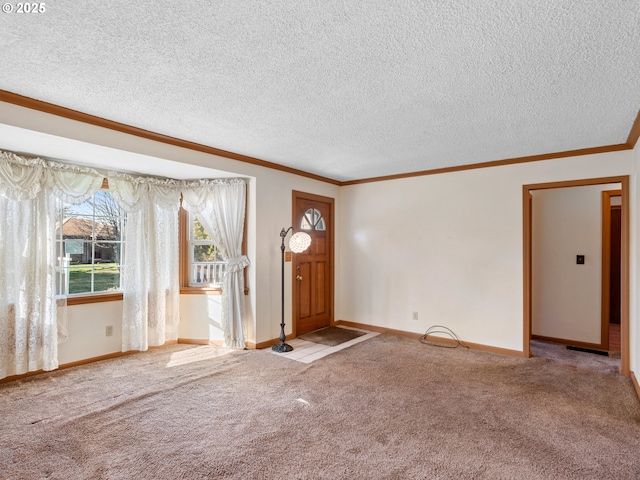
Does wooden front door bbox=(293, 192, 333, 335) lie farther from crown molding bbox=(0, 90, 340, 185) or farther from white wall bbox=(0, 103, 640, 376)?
crown molding bbox=(0, 90, 340, 185)

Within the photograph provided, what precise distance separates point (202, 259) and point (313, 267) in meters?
1.65

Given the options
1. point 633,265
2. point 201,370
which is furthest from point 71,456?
point 633,265

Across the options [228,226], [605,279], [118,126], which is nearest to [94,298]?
[228,226]

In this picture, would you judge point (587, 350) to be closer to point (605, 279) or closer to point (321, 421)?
point (605, 279)

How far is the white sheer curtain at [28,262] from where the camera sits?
3.20 meters

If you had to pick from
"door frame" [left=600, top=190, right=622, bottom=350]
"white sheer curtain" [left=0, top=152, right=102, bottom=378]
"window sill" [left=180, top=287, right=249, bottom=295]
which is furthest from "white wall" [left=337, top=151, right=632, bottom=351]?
"white sheer curtain" [left=0, top=152, right=102, bottom=378]

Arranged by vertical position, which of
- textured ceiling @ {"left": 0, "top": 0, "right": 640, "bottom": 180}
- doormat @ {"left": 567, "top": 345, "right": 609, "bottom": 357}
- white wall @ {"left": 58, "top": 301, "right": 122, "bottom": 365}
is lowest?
doormat @ {"left": 567, "top": 345, "right": 609, "bottom": 357}

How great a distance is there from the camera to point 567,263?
4.71 m

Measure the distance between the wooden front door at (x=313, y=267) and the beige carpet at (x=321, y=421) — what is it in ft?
4.36

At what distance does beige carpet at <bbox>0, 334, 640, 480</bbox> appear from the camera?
2072mm

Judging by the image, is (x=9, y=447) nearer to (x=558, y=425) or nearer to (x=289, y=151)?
(x=289, y=151)

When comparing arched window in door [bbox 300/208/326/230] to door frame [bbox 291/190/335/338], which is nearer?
door frame [bbox 291/190/335/338]

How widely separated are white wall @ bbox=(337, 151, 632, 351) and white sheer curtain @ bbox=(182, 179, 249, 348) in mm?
1981

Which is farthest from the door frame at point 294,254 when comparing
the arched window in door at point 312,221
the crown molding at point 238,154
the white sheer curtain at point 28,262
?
the white sheer curtain at point 28,262
